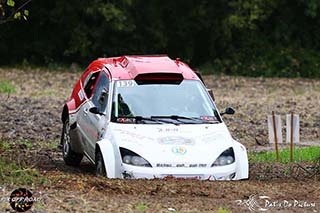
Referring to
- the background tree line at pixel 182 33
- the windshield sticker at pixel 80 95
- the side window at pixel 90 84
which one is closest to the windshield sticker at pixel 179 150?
the side window at pixel 90 84

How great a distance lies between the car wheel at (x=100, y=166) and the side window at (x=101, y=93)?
1079mm

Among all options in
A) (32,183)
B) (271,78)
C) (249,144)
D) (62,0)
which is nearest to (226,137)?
(32,183)

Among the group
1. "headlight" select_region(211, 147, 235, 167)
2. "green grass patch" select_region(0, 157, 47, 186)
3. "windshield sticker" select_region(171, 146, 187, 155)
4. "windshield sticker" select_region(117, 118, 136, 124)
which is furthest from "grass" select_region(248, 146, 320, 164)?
"green grass patch" select_region(0, 157, 47, 186)

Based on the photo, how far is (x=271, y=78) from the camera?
39.9 meters

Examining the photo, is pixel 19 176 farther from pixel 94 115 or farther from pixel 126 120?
pixel 94 115

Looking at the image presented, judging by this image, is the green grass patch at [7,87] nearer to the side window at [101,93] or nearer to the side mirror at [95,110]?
the side window at [101,93]

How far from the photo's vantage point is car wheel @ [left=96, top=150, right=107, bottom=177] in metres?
11.4

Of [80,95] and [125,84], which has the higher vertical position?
[125,84]

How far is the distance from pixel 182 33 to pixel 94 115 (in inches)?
1218

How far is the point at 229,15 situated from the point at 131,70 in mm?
29550

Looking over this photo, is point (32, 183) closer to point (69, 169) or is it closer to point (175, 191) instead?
point (175, 191)

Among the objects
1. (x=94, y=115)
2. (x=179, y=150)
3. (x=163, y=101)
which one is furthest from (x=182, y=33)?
(x=179, y=150)

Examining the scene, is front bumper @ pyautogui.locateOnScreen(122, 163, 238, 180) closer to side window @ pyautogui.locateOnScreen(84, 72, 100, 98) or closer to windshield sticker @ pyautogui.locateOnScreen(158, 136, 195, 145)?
windshield sticker @ pyautogui.locateOnScreen(158, 136, 195, 145)

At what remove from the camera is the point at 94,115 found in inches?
508
